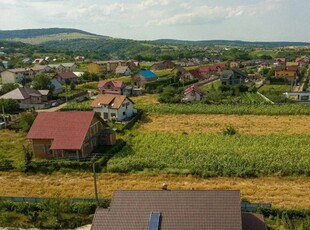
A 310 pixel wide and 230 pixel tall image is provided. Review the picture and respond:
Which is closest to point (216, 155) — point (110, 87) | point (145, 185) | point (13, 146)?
point (145, 185)

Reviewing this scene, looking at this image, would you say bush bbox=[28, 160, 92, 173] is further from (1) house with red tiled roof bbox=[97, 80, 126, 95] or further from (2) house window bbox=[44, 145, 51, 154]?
(1) house with red tiled roof bbox=[97, 80, 126, 95]

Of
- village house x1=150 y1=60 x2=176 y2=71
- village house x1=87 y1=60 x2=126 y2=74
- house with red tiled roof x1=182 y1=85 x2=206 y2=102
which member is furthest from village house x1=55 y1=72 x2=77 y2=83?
village house x1=150 y1=60 x2=176 y2=71

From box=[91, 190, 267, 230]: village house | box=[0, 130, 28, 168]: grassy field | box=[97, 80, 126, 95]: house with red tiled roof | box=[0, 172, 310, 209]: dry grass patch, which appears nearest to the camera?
box=[91, 190, 267, 230]: village house

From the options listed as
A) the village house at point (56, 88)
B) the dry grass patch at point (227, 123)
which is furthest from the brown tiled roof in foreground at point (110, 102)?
the village house at point (56, 88)

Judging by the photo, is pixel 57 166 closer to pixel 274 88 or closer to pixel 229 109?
pixel 229 109

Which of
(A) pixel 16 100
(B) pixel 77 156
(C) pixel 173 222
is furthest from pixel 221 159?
(A) pixel 16 100

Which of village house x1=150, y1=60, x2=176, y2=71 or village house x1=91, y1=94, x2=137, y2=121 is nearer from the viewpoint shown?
village house x1=91, y1=94, x2=137, y2=121

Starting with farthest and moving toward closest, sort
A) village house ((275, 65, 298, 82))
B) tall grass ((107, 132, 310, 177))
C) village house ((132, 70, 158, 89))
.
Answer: village house ((275, 65, 298, 82)) < village house ((132, 70, 158, 89)) < tall grass ((107, 132, 310, 177))
